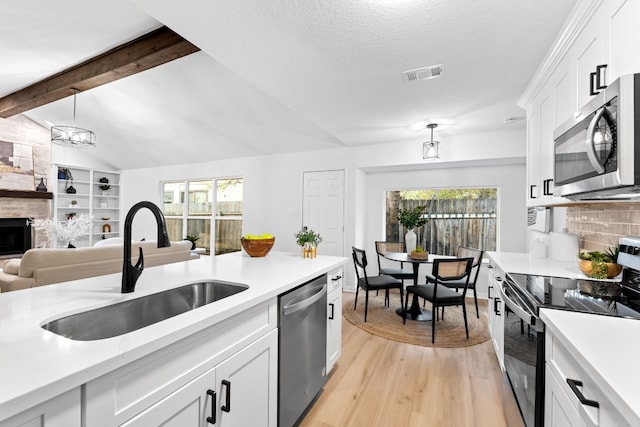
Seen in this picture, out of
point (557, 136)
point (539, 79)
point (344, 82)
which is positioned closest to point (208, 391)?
point (557, 136)

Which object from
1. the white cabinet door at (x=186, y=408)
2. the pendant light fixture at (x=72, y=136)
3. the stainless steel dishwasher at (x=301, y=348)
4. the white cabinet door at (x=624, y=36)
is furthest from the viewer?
the pendant light fixture at (x=72, y=136)

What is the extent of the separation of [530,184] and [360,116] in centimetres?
186

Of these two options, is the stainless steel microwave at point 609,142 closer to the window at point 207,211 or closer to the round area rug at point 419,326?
the round area rug at point 419,326

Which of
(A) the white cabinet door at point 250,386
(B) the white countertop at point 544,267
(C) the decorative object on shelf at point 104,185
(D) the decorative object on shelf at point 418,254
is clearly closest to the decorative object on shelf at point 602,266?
(B) the white countertop at point 544,267

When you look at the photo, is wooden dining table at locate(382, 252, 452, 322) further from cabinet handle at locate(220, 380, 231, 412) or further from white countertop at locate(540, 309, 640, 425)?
cabinet handle at locate(220, 380, 231, 412)

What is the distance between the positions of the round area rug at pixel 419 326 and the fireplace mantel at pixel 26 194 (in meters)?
6.57

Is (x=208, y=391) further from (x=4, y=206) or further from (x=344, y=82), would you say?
(x=4, y=206)

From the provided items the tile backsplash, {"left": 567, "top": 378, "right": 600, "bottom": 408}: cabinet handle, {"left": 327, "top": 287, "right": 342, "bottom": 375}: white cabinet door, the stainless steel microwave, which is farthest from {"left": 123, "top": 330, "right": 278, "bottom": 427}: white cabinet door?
the tile backsplash

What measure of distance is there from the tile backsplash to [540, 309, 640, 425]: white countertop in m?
1.04

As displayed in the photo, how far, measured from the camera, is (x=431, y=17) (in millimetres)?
1748

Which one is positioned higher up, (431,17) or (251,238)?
(431,17)

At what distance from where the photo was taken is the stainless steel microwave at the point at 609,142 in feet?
3.33

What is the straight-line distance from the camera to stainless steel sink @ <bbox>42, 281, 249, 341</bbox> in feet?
3.44

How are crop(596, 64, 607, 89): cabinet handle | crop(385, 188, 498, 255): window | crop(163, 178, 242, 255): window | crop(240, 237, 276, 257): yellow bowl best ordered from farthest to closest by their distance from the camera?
crop(163, 178, 242, 255): window, crop(385, 188, 498, 255): window, crop(240, 237, 276, 257): yellow bowl, crop(596, 64, 607, 89): cabinet handle
